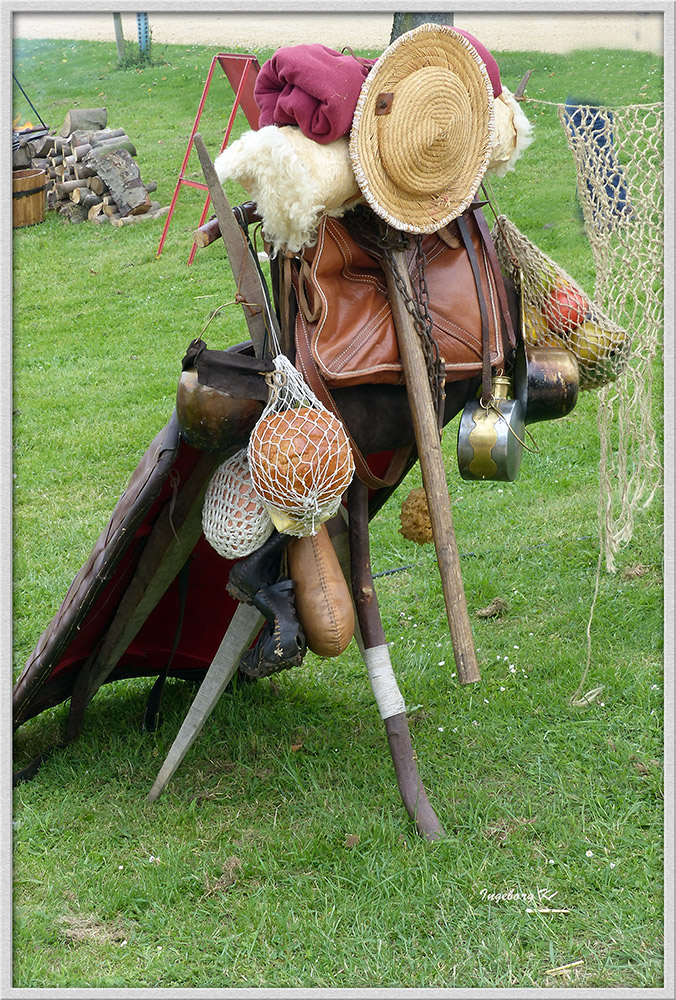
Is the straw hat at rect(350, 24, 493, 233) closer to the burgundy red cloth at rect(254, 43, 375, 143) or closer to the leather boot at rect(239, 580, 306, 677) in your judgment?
the burgundy red cloth at rect(254, 43, 375, 143)

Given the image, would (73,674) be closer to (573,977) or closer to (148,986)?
(148,986)

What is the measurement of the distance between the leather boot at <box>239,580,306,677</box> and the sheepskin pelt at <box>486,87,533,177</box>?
4.15 feet

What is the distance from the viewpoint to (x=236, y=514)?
2363mm

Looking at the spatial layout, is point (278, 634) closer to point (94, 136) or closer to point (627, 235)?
point (627, 235)

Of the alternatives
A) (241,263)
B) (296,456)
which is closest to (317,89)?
(241,263)

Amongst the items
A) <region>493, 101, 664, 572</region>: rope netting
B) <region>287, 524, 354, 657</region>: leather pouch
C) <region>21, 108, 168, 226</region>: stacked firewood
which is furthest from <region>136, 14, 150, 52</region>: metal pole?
<region>287, 524, 354, 657</region>: leather pouch

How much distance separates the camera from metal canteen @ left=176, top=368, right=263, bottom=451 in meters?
2.25

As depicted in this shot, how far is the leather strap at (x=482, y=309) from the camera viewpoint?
8.22 ft

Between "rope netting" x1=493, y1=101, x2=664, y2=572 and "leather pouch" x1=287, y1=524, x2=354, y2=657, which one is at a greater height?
"rope netting" x1=493, y1=101, x2=664, y2=572

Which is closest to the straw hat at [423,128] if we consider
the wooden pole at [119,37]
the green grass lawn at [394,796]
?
the green grass lawn at [394,796]

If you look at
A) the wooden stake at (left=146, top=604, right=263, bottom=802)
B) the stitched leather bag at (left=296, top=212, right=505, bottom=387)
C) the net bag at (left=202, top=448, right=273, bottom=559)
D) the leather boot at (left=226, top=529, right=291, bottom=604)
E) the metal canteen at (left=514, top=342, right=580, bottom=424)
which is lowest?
the wooden stake at (left=146, top=604, right=263, bottom=802)

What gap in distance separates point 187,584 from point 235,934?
3.53 ft

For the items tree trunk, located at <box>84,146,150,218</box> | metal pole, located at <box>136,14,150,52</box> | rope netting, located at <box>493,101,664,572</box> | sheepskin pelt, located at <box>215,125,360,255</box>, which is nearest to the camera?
sheepskin pelt, located at <box>215,125,360,255</box>

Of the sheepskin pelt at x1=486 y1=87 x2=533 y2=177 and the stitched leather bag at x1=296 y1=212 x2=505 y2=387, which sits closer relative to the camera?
the stitched leather bag at x1=296 y1=212 x2=505 y2=387
